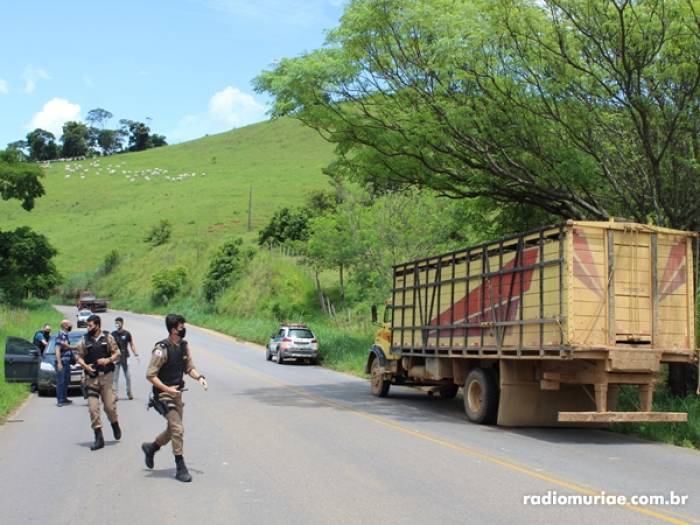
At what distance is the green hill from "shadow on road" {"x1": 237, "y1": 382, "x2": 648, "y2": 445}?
180 feet

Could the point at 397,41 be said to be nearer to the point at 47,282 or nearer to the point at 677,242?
the point at 677,242

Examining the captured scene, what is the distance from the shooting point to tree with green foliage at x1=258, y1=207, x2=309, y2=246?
6606cm

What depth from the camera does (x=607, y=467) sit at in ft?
31.7

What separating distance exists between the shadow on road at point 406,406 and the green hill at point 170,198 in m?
55.0

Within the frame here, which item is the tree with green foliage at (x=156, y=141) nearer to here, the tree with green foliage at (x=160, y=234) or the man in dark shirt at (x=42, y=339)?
the tree with green foliage at (x=160, y=234)

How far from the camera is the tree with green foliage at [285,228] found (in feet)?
217

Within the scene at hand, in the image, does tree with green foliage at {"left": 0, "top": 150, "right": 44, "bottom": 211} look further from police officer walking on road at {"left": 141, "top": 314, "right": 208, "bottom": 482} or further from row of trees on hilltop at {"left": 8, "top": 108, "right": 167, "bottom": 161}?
row of trees on hilltop at {"left": 8, "top": 108, "right": 167, "bottom": 161}

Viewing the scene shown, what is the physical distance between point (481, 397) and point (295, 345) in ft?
58.7

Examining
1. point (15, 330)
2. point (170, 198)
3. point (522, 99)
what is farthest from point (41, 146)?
point (522, 99)

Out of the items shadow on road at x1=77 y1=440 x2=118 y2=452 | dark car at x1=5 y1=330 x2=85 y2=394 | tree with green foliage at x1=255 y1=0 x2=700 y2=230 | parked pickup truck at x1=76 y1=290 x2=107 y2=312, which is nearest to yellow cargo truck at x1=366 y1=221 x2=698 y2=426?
tree with green foliage at x1=255 y1=0 x2=700 y2=230

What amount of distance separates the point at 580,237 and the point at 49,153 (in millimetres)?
173550

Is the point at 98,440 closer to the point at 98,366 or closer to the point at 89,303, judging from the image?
the point at 98,366

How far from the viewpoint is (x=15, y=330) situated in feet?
107

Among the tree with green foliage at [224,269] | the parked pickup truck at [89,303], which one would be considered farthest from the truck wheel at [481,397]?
the parked pickup truck at [89,303]
